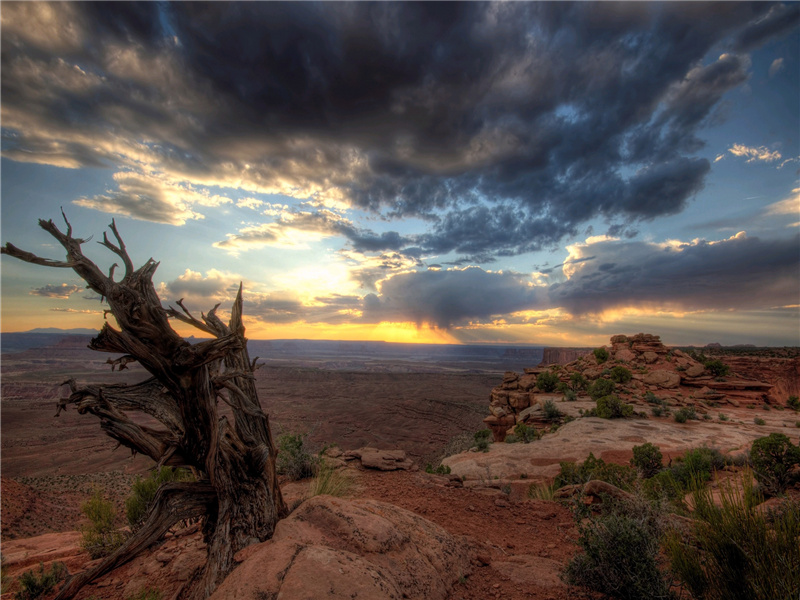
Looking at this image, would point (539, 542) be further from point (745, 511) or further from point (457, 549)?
point (745, 511)

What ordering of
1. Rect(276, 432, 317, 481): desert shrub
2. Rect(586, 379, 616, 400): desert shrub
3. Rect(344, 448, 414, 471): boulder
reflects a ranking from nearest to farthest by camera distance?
Rect(276, 432, 317, 481): desert shrub, Rect(344, 448, 414, 471): boulder, Rect(586, 379, 616, 400): desert shrub

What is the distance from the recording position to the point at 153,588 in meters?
4.44

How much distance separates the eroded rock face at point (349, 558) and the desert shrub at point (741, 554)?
251cm

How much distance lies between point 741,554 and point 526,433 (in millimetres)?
15693

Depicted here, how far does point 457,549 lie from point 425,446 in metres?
31.3

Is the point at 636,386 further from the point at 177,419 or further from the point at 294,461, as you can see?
the point at 177,419

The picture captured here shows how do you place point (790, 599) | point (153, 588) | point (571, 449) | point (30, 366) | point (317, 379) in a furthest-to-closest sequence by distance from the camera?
point (30, 366), point (317, 379), point (571, 449), point (153, 588), point (790, 599)

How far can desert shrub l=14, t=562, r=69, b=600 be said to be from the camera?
16.4ft

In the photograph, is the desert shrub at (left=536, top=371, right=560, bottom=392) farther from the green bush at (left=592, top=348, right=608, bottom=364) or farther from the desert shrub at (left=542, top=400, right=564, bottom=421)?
the green bush at (left=592, top=348, right=608, bottom=364)

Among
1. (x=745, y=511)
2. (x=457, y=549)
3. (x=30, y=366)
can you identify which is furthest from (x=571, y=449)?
(x=30, y=366)

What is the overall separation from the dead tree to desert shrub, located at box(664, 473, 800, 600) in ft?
15.2

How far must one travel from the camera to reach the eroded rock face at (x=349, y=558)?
3.11m

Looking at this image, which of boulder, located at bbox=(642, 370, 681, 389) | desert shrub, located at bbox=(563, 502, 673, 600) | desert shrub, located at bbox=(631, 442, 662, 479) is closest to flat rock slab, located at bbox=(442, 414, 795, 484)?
desert shrub, located at bbox=(631, 442, 662, 479)

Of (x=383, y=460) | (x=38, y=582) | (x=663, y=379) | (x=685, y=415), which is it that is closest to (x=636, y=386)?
(x=663, y=379)
